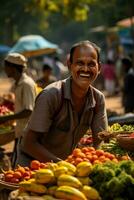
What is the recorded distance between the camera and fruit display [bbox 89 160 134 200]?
4430 mm

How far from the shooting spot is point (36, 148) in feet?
18.0

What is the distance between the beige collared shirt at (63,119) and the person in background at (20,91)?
2.24 metres

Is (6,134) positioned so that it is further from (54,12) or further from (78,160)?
(54,12)

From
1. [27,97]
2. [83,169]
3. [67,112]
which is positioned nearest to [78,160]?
[83,169]

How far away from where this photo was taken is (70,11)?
28.2 m

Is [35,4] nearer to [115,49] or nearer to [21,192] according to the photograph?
[115,49]

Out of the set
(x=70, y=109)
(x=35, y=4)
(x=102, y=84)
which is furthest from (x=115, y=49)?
(x=70, y=109)

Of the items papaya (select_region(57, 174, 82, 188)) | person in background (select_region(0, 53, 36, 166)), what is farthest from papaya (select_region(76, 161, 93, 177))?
person in background (select_region(0, 53, 36, 166))

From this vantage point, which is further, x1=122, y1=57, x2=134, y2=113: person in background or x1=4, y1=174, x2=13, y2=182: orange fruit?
x1=122, y1=57, x2=134, y2=113: person in background

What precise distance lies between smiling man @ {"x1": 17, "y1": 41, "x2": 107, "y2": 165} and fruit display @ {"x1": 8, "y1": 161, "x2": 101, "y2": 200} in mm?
768

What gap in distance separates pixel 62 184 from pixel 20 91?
3630 mm

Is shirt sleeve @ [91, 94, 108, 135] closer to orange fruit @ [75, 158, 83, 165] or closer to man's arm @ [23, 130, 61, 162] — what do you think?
man's arm @ [23, 130, 61, 162]

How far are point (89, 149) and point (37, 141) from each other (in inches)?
19.1

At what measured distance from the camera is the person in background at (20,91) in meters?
8.02
